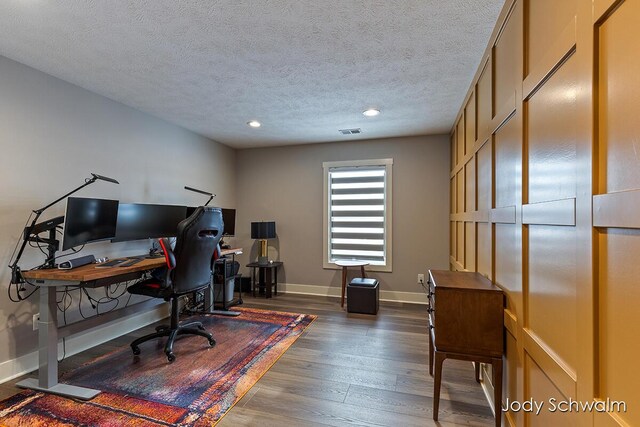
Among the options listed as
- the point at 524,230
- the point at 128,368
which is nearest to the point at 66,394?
the point at 128,368

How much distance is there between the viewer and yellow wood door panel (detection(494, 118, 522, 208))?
4.57ft

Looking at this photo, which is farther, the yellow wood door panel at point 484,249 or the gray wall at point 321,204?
the gray wall at point 321,204

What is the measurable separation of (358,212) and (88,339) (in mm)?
3584

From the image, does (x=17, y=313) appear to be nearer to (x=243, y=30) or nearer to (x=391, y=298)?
(x=243, y=30)

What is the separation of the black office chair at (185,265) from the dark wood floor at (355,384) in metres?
0.69

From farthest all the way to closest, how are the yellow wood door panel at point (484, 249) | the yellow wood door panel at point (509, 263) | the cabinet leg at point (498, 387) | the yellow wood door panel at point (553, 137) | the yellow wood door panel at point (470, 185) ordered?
the yellow wood door panel at point (470, 185)
the yellow wood door panel at point (484, 249)
the cabinet leg at point (498, 387)
the yellow wood door panel at point (509, 263)
the yellow wood door panel at point (553, 137)

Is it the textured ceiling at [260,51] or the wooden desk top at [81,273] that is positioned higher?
the textured ceiling at [260,51]

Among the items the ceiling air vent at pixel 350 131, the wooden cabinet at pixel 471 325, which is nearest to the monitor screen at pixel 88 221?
the wooden cabinet at pixel 471 325

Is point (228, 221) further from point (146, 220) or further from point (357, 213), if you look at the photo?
point (357, 213)

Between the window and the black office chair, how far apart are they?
2.25 metres

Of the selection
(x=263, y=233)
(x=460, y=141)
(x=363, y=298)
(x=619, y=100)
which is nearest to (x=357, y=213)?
(x=363, y=298)

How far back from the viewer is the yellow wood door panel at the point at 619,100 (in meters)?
0.67

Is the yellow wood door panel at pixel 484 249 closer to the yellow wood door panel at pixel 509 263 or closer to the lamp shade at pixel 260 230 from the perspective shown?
the yellow wood door panel at pixel 509 263

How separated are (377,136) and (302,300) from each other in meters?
2.73
